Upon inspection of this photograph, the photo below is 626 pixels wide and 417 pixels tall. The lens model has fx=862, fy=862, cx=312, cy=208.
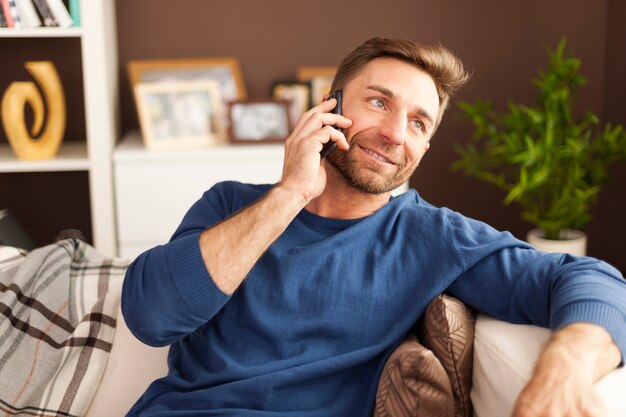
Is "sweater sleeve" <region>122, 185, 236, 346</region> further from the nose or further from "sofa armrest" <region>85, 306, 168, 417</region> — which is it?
the nose

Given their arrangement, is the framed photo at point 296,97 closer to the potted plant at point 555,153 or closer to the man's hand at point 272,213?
the potted plant at point 555,153

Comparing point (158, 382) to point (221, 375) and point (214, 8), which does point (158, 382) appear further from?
point (214, 8)

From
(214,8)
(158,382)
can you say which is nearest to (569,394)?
(158,382)

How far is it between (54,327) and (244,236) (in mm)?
555

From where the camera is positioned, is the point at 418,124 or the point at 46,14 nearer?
the point at 418,124

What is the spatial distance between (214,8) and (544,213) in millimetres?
1539

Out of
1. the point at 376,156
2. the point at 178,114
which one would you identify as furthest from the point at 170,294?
the point at 178,114

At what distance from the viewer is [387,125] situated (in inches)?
66.4

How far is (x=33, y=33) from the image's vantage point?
303cm

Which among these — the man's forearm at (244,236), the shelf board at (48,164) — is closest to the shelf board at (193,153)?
the shelf board at (48,164)

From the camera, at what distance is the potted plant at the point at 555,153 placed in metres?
3.10

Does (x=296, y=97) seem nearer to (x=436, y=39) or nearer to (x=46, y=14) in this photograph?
(x=436, y=39)

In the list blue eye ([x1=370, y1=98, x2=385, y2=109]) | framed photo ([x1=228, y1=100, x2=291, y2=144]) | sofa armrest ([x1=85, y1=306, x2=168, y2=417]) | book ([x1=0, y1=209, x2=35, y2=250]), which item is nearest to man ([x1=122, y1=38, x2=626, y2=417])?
blue eye ([x1=370, y1=98, x2=385, y2=109])

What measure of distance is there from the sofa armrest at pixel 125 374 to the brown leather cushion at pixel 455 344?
60cm
